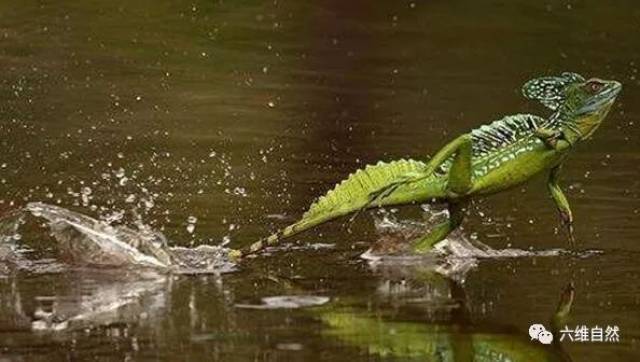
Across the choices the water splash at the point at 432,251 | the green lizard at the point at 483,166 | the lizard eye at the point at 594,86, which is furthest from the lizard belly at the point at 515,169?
the water splash at the point at 432,251

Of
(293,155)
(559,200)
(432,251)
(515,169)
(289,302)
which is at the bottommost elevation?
(289,302)

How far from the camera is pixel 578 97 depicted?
905cm

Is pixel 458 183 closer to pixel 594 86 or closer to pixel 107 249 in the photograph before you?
pixel 594 86

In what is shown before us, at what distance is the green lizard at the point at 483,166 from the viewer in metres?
8.85

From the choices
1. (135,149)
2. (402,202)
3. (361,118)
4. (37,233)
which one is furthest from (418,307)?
(361,118)

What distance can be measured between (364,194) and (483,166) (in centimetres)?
59

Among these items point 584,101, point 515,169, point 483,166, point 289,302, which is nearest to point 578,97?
point 584,101

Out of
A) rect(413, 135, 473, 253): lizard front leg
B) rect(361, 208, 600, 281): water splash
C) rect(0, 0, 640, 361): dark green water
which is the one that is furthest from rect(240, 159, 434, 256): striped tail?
rect(361, 208, 600, 281): water splash

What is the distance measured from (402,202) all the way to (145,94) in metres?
6.14

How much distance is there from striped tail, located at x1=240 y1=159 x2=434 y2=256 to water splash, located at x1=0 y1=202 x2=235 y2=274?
1.28 feet

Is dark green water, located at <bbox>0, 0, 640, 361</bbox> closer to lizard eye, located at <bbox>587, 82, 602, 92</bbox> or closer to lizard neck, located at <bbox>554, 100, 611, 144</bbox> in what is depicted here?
lizard neck, located at <bbox>554, 100, 611, 144</bbox>

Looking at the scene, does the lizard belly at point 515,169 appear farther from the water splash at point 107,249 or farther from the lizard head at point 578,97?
the water splash at point 107,249

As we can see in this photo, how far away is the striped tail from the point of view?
29.0 feet

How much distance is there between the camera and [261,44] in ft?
58.3
